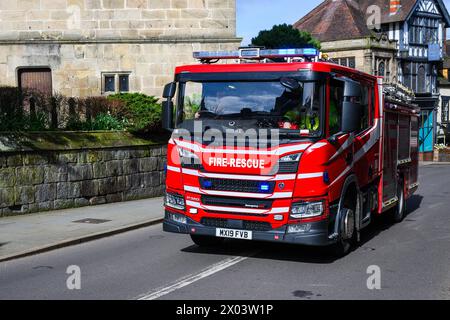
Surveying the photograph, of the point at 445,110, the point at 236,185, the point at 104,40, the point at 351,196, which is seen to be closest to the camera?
the point at 236,185

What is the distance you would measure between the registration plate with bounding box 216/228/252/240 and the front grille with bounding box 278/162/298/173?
1016 millimetres

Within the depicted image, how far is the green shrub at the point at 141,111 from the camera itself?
1706 centimetres

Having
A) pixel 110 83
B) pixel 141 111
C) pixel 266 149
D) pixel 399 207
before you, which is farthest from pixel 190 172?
pixel 110 83

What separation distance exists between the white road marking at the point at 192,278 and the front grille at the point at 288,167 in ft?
5.06

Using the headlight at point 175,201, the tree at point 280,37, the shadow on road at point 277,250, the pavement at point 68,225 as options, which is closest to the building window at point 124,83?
the pavement at point 68,225

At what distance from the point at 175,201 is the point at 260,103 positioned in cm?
195

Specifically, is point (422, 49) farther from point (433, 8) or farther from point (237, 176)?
point (237, 176)

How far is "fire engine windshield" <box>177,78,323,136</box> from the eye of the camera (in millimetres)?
8445

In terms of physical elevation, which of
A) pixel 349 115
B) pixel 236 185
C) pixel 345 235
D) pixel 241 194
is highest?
pixel 349 115

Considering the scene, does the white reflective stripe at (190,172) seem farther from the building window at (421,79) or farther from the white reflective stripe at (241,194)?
the building window at (421,79)

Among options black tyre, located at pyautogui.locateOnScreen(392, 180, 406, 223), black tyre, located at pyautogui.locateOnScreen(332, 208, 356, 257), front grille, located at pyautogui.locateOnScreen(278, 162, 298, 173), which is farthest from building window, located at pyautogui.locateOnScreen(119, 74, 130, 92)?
front grille, located at pyautogui.locateOnScreen(278, 162, 298, 173)

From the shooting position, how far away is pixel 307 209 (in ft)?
27.6
